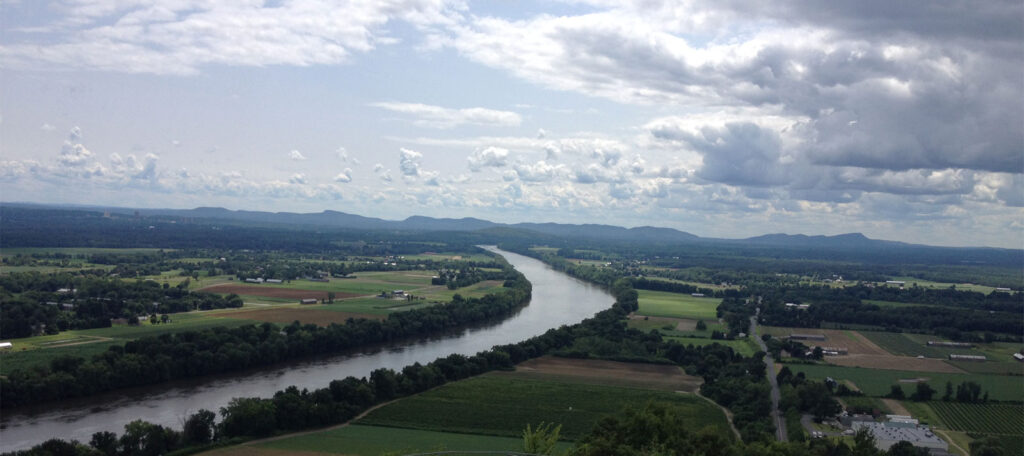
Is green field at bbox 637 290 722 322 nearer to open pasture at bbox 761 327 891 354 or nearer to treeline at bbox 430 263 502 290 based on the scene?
open pasture at bbox 761 327 891 354

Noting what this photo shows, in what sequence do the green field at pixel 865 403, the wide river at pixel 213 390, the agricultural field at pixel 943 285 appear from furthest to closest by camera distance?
the agricultural field at pixel 943 285 < the green field at pixel 865 403 < the wide river at pixel 213 390

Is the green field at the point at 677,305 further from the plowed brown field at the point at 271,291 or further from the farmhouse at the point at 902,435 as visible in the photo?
the farmhouse at the point at 902,435

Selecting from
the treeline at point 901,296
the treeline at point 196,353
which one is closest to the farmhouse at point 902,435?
the treeline at point 196,353

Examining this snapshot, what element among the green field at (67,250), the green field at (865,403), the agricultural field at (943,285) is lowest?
the green field at (865,403)

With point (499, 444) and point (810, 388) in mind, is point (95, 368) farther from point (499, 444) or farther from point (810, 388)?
point (810, 388)

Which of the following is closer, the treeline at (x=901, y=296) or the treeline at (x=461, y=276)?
the treeline at (x=901, y=296)

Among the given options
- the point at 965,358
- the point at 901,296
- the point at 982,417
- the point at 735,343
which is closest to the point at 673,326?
the point at 735,343

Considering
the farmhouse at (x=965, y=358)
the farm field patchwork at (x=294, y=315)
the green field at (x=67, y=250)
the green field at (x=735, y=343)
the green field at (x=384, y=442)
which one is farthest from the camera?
the green field at (x=67, y=250)

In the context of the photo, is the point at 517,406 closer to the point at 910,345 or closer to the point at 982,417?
the point at 982,417

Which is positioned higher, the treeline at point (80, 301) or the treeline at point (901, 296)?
the treeline at point (901, 296)
